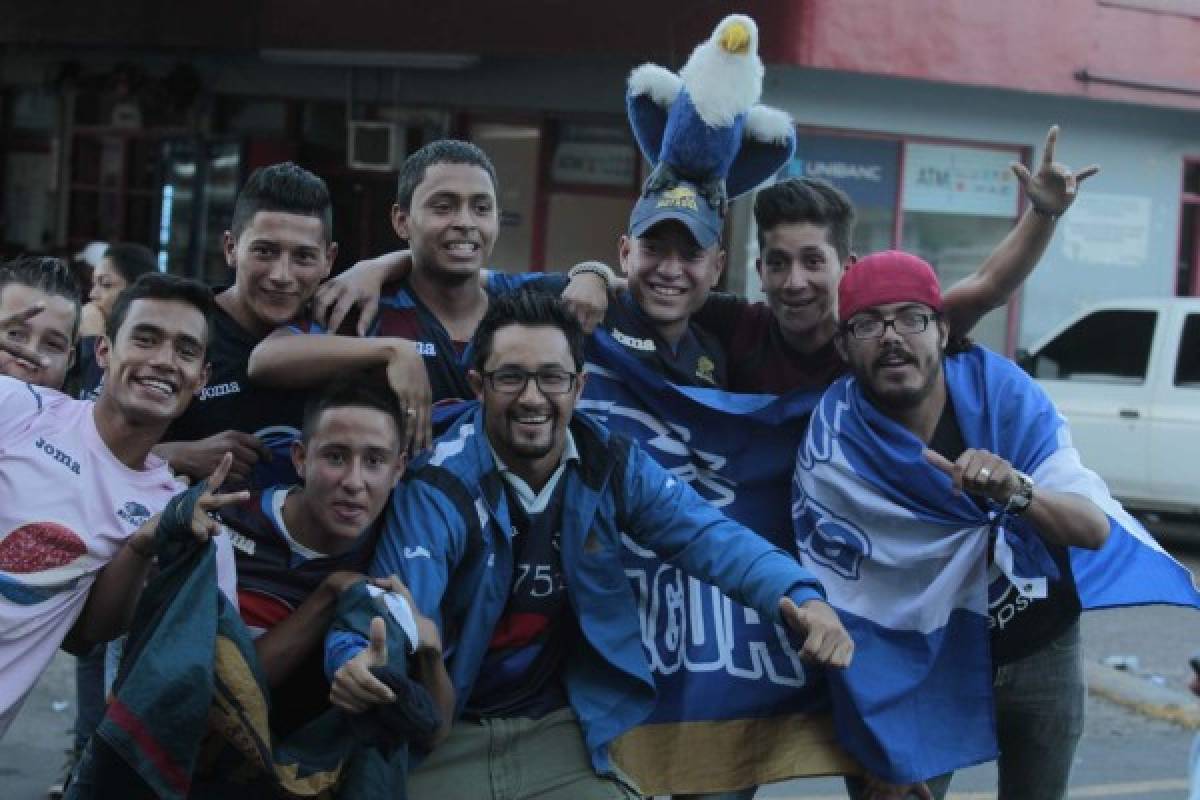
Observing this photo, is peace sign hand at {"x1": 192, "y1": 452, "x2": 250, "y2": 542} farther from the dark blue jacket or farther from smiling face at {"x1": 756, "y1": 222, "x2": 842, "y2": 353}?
smiling face at {"x1": 756, "y1": 222, "x2": 842, "y2": 353}

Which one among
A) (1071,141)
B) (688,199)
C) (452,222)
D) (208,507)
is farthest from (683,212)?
(1071,141)

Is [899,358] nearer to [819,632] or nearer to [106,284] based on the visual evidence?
[819,632]

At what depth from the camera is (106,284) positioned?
7.85m

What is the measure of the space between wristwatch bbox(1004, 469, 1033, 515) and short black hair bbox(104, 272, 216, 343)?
1.97 m

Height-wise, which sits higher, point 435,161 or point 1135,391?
point 435,161

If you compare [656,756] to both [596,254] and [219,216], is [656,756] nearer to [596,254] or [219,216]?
[596,254]

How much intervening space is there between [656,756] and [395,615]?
115 cm

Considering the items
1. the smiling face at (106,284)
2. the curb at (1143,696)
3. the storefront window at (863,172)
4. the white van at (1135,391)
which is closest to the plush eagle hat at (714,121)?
the smiling face at (106,284)

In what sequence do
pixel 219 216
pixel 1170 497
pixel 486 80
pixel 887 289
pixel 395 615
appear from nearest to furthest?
1. pixel 395 615
2. pixel 887 289
3. pixel 1170 497
4. pixel 486 80
5. pixel 219 216

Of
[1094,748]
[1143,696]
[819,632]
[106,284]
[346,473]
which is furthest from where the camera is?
[1143,696]

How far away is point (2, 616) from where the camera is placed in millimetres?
3881

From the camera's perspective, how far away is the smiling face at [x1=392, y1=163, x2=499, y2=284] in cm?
446

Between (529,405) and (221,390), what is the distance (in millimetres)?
900

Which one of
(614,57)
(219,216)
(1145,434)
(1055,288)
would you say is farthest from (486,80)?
(1145,434)
